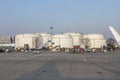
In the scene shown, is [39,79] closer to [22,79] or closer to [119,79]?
[22,79]

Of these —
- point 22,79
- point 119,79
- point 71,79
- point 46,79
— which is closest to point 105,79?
point 119,79

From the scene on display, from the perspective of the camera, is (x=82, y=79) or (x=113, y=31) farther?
(x=113, y=31)

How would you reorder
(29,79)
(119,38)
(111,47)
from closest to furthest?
(29,79) → (119,38) → (111,47)

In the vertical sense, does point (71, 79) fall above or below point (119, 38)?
below

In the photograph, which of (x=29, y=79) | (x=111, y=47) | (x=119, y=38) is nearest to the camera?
(x=29, y=79)

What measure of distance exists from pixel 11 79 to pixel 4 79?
0.45 metres

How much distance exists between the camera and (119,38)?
43.0 metres

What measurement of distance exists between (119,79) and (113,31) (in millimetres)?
23197

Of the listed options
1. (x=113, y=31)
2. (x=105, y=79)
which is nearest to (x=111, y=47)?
(x=113, y=31)

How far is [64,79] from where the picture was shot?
20.6 metres

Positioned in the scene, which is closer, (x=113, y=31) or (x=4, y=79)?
(x=4, y=79)

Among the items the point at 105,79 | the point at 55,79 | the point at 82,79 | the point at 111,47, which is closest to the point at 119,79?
the point at 105,79

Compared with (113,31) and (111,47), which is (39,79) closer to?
(113,31)

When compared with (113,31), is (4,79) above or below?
below
